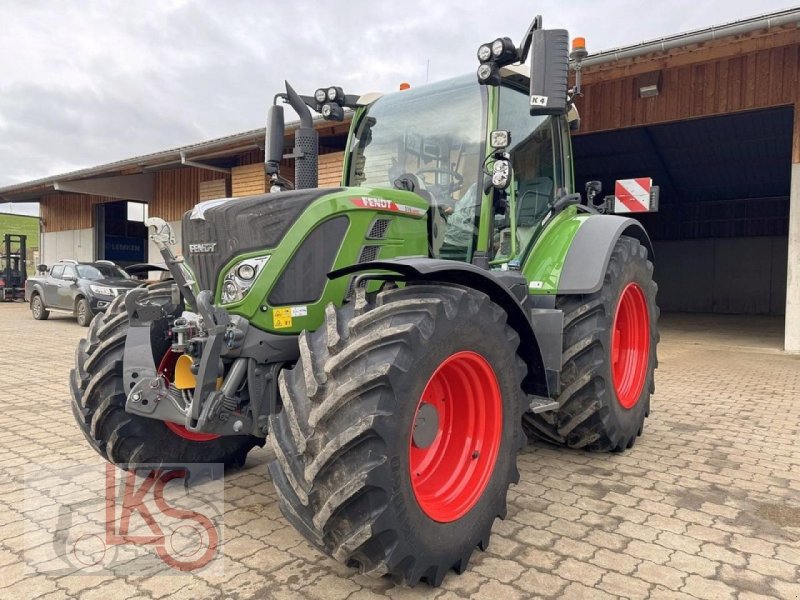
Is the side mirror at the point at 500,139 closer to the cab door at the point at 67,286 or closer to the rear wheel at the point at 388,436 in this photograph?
the rear wheel at the point at 388,436

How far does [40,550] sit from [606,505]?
2783mm

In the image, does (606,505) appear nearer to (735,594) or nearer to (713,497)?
(713,497)

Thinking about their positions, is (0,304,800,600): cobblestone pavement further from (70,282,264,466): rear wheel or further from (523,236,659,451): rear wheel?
(70,282,264,466): rear wheel

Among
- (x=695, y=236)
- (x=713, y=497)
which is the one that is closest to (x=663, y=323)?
(x=695, y=236)

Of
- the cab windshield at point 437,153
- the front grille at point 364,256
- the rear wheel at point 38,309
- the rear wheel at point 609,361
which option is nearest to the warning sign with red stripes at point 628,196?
the rear wheel at point 609,361

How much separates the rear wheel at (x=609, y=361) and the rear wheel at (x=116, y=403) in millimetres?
2171

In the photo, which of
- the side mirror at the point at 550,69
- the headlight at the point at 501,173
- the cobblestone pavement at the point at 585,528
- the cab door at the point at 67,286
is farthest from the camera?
the cab door at the point at 67,286

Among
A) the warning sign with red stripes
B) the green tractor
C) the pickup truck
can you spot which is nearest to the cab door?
the pickup truck

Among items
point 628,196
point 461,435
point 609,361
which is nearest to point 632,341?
point 609,361

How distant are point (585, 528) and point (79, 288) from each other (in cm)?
1294

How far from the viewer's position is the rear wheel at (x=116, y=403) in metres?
2.95

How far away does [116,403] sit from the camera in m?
2.94

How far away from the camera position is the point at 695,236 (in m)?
22.8

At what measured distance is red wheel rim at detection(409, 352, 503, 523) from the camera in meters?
2.55
